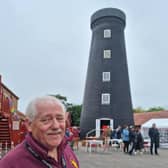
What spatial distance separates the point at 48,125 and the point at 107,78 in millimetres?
27881

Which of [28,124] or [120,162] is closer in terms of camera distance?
[28,124]

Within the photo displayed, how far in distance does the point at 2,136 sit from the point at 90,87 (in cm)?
1472

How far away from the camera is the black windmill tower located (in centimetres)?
2884

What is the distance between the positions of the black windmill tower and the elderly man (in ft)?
88.6

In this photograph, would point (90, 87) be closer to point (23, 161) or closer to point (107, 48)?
point (107, 48)

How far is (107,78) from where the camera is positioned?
96.9 ft

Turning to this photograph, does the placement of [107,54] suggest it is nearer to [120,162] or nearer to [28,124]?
[120,162]

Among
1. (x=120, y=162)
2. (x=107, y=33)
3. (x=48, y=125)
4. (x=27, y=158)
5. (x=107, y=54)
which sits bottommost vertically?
(x=120, y=162)

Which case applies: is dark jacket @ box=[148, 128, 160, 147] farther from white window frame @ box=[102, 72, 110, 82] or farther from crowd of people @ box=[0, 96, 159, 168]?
crowd of people @ box=[0, 96, 159, 168]

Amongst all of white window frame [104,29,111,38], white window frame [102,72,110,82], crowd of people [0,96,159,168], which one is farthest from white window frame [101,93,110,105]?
crowd of people [0,96,159,168]

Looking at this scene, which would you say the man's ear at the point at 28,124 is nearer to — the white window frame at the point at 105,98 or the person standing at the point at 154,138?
the person standing at the point at 154,138

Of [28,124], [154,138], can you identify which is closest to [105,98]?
[154,138]

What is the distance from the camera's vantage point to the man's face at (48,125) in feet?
5.74

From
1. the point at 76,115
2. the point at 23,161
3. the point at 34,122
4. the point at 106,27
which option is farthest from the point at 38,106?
the point at 76,115
